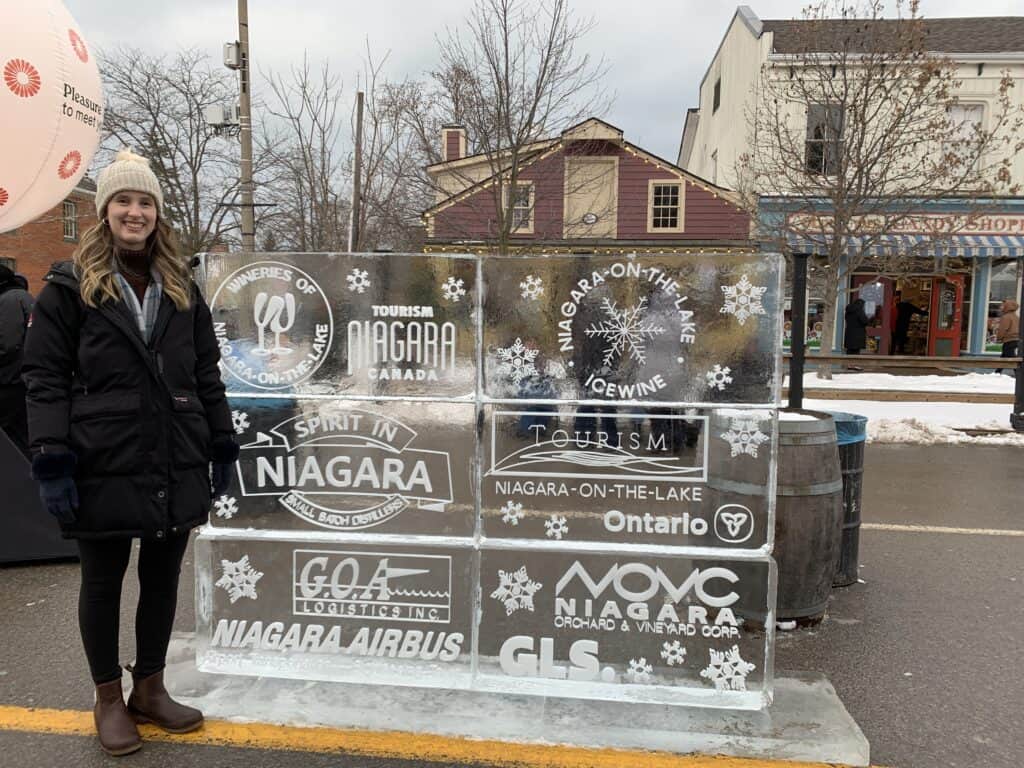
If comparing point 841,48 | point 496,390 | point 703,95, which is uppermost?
point 703,95

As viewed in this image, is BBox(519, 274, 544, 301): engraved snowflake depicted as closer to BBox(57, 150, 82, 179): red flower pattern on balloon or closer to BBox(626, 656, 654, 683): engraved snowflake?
BBox(626, 656, 654, 683): engraved snowflake

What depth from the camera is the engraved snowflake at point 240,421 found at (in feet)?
10.3

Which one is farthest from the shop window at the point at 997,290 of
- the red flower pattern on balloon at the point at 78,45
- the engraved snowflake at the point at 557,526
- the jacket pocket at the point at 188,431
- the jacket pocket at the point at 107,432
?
the jacket pocket at the point at 107,432

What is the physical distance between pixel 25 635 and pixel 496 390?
8.80ft

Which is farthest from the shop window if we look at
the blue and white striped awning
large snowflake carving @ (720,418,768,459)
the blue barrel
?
large snowflake carving @ (720,418,768,459)

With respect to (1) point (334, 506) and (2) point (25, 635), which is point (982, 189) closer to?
(1) point (334, 506)

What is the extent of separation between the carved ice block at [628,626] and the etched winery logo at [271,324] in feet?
3.61

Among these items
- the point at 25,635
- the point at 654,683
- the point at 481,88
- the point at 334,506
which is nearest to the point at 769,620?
the point at 654,683

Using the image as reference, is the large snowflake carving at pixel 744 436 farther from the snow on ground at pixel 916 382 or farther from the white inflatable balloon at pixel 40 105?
the snow on ground at pixel 916 382

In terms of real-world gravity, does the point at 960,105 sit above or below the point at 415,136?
above

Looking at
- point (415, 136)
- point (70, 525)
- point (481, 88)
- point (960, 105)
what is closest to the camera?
point (70, 525)

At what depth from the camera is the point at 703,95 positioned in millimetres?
28562

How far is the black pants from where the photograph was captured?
2670mm

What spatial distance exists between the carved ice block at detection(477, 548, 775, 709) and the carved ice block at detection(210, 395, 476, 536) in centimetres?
32
